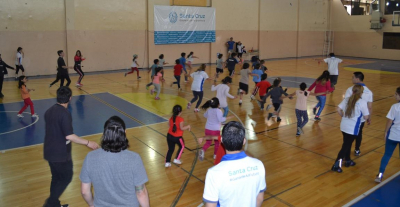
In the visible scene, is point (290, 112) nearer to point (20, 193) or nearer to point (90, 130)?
point (90, 130)

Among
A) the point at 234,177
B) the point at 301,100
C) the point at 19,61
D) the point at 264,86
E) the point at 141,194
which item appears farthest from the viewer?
the point at 19,61

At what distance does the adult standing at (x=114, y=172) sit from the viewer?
9.36 feet

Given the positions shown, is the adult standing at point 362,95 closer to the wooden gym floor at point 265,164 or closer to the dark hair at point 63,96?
the wooden gym floor at point 265,164

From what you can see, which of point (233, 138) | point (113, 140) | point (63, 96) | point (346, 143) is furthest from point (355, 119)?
point (63, 96)

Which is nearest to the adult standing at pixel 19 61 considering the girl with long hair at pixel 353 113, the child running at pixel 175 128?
the child running at pixel 175 128

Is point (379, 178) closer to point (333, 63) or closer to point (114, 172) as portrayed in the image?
point (114, 172)

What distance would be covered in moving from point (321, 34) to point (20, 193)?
32.1 m

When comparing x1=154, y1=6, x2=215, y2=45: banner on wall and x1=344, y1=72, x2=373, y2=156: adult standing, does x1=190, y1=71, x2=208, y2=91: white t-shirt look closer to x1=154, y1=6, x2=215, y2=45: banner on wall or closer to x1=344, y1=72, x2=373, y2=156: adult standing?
x1=344, y1=72, x2=373, y2=156: adult standing

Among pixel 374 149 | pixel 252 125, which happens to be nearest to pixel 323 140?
pixel 374 149

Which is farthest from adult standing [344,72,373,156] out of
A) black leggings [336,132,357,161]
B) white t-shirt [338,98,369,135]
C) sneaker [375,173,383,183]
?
sneaker [375,173,383,183]

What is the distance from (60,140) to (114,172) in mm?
1841

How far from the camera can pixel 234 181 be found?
2.58 meters

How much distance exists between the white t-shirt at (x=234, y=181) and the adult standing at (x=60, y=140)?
2.03m

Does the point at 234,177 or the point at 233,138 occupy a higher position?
the point at 233,138
